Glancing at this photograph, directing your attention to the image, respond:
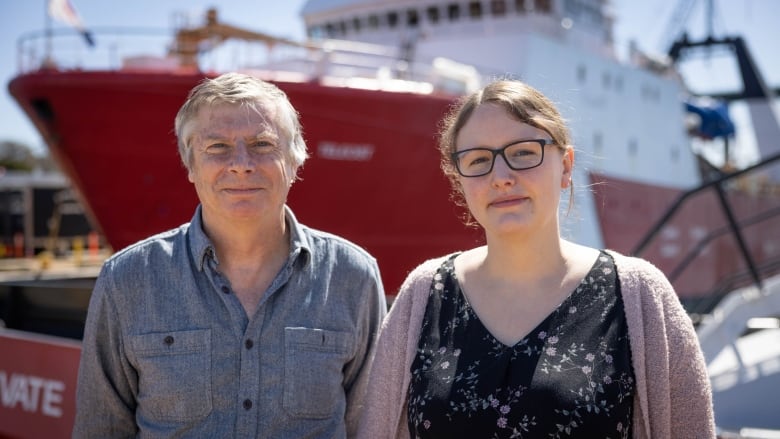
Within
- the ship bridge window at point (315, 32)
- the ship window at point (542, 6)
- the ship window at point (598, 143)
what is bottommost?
the ship window at point (598, 143)

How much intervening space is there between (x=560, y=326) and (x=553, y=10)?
11.2m

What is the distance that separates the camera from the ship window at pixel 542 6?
11805 millimetres

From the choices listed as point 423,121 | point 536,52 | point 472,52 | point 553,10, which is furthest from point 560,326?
point 553,10

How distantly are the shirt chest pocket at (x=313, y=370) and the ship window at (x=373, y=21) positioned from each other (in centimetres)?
1067

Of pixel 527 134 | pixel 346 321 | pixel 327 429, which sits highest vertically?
pixel 527 134

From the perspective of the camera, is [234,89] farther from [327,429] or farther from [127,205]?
[127,205]

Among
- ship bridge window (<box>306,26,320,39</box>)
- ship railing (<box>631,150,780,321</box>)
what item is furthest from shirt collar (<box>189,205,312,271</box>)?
ship bridge window (<box>306,26,320,39</box>)

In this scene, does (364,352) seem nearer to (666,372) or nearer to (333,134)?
(666,372)

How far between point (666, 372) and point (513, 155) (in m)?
0.64

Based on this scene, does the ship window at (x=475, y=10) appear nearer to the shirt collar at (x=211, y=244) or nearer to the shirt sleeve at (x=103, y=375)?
the shirt collar at (x=211, y=244)

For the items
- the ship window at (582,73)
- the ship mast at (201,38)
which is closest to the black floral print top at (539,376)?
the ship mast at (201,38)

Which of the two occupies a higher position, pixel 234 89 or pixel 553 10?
pixel 553 10

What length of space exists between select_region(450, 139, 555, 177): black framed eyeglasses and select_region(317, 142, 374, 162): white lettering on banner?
619cm

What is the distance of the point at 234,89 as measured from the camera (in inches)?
79.7
